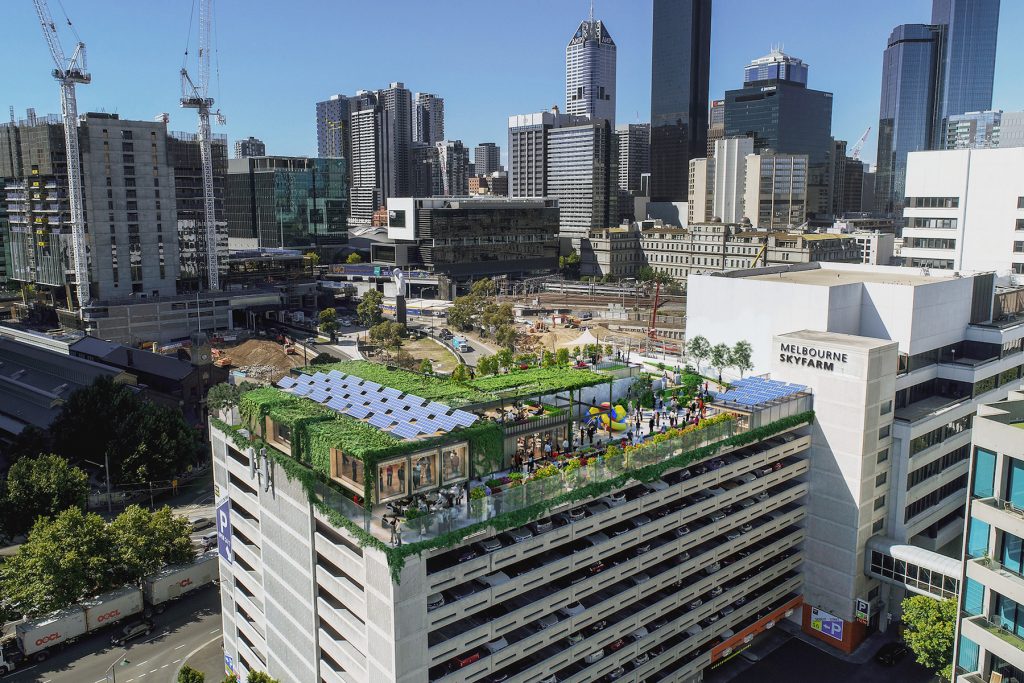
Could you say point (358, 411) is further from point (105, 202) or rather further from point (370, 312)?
point (105, 202)

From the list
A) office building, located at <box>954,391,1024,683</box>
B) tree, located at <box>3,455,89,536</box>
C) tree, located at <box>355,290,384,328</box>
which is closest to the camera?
office building, located at <box>954,391,1024,683</box>

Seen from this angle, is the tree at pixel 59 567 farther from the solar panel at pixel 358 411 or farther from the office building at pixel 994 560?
the office building at pixel 994 560

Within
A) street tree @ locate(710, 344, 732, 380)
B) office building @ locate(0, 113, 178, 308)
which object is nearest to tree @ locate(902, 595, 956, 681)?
street tree @ locate(710, 344, 732, 380)

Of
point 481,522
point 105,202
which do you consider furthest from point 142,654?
point 105,202

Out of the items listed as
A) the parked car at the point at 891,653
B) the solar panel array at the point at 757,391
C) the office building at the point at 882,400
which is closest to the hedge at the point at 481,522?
the solar panel array at the point at 757,391

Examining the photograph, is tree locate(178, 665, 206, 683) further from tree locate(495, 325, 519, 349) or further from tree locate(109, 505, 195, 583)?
tree locate(495, 325, 519, 349)

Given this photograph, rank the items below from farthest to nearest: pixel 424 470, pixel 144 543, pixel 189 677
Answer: pixel 144 543 → pixel 189 677 → pixel 424 470
